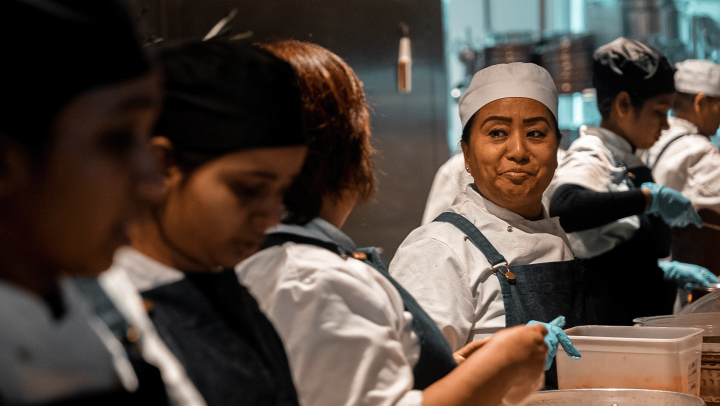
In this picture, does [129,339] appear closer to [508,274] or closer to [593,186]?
[508,274]

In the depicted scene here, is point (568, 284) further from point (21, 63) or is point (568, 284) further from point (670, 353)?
point (21, 63)

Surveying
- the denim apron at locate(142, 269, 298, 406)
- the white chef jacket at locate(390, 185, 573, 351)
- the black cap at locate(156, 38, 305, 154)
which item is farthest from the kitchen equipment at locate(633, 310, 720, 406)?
the black cap at locate(156, 38, 305, 154)

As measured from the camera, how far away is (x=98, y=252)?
0.45 metres

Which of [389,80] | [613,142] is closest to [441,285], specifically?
[613,142]

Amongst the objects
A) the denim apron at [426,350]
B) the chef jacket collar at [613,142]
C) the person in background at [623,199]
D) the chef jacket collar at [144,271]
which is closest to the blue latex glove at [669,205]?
the person in background at [623,199]

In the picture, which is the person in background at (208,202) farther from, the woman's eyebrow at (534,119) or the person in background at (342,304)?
the woman's eyebrow at (534,119)

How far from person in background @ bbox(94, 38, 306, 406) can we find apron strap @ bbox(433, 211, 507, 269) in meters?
0.94

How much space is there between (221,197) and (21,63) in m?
0.32

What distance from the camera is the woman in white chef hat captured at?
1.52 meters

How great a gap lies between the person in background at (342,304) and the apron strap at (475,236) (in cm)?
48

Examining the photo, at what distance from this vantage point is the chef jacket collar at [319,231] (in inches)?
39.4

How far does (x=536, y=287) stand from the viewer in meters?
1.61

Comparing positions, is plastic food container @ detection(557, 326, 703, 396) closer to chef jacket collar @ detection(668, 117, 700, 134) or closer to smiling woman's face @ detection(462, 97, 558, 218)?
smiling woman's face @ detection(462, 97, 558, 218)

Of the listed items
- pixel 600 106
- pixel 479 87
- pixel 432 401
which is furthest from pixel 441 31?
pixel 432 401
